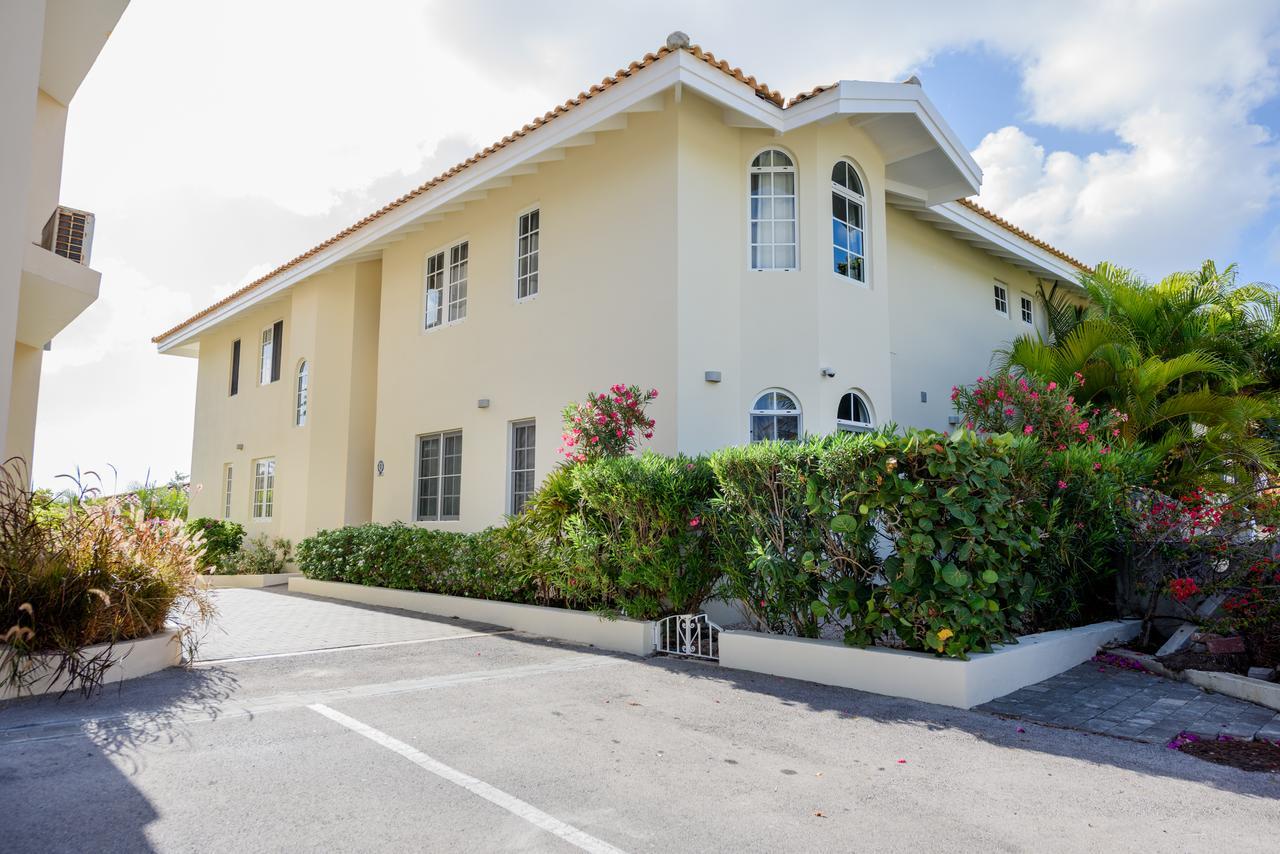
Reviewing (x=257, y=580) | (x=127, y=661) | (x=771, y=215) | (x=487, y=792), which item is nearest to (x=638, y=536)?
(x=487, y=792)

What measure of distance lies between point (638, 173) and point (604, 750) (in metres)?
8.25

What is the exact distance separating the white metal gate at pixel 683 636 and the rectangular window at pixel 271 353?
14.1m

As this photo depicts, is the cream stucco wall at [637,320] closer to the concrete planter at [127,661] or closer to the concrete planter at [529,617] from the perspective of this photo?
→ the concrete planter at [529,617]

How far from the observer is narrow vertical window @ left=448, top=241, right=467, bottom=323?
14.2 m

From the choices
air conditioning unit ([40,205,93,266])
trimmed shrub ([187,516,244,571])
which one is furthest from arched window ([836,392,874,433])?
trimmed shrub ([187,516,244,571])

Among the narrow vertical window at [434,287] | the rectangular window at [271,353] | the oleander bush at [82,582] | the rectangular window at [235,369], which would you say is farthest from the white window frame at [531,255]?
the rectangular window at [235,369]

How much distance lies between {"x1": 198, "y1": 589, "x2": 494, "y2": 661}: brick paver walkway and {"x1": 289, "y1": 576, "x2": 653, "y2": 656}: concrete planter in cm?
22

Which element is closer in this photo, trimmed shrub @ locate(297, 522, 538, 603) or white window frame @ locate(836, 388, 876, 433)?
trimmed shrub @ locate(297, 522, 538, 603)

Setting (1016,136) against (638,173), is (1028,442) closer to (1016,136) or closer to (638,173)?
(638,173)

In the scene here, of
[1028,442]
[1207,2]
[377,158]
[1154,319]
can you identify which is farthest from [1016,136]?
[377,158]

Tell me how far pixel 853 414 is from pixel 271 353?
47.7 feet

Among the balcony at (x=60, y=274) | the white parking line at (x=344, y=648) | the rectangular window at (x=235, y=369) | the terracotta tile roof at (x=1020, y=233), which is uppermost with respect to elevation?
the terracotta tile roof at (x=1020, y=233)

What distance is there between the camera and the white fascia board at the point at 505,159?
9.89 metres

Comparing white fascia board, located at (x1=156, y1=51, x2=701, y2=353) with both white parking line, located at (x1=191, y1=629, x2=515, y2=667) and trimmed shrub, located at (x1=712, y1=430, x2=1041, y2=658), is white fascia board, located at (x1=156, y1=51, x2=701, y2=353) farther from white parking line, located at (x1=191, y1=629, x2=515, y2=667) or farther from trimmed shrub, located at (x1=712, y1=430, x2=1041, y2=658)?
white parking line, located at (x1=191, y1=629, x2=515, y2=667)
